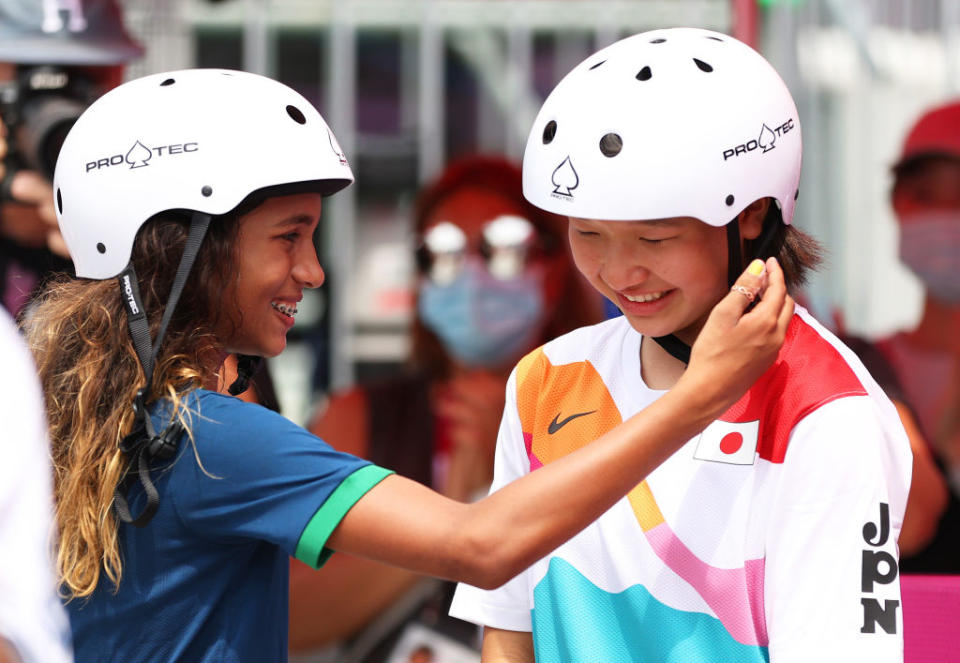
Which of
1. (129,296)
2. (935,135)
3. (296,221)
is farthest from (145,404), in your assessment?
(935,135)

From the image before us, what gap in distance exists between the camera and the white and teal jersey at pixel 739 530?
1669 mm

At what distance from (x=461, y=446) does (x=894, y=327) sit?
72.8 inches

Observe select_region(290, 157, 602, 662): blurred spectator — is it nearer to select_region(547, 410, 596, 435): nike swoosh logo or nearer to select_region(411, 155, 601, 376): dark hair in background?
select_region(411, 155, 601, 376): dark hair in background

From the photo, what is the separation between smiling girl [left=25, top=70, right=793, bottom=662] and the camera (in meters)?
1.69

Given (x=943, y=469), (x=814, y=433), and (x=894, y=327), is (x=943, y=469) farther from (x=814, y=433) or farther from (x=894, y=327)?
(x=814, y=433)

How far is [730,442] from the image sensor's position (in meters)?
1.80

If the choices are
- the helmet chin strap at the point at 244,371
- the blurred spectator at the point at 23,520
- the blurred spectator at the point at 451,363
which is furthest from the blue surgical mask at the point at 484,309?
the blurred spectator at the point at 23,520

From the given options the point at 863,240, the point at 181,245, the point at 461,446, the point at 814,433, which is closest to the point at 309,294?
the point at 461,446

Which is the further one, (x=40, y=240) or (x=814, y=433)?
(x=40, y=240)

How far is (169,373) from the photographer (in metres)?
1.88

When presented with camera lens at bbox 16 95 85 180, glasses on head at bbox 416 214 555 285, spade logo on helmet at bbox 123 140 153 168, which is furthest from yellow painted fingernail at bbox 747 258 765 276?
glasses on head at bbox 416 214 555 285

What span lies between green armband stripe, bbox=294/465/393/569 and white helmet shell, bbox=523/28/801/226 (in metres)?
0.53

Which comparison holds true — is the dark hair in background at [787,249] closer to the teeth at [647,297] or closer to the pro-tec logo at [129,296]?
the teeth at [647,297]

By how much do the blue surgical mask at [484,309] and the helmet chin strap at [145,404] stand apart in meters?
2.52
